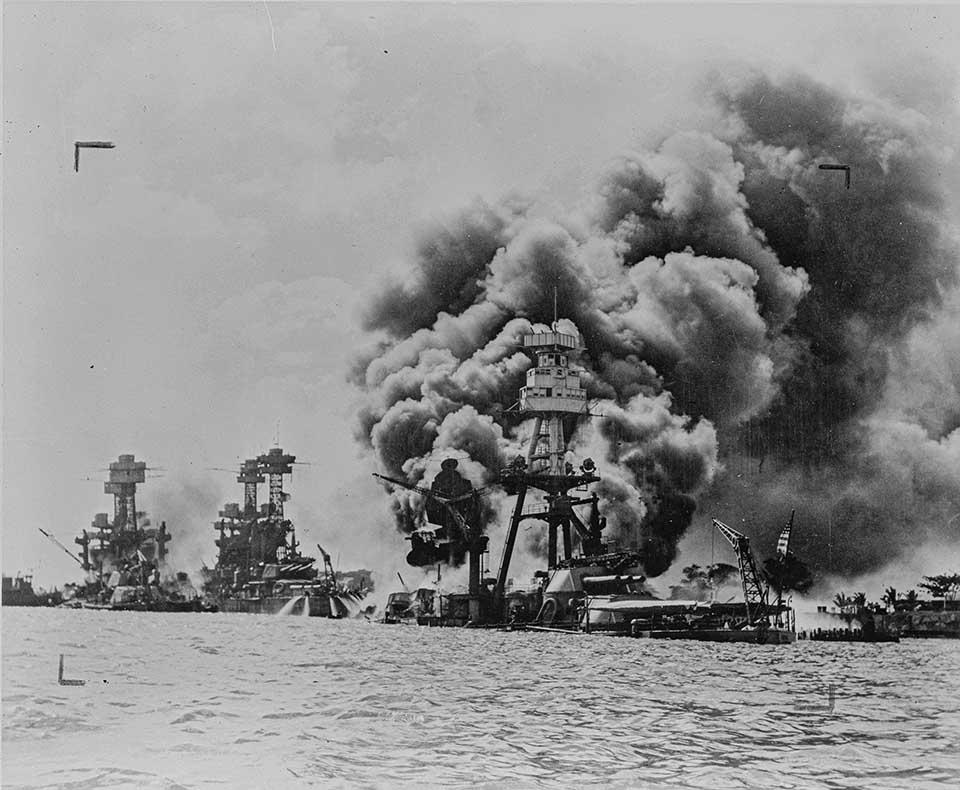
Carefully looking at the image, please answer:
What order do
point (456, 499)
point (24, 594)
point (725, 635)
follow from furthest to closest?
point (725, 635), point (456, 499), point (24, 594)

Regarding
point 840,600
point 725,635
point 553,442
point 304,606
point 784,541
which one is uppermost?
point 553,442

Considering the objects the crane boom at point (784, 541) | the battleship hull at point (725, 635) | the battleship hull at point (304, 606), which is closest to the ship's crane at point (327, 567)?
the battleship hull at point (304, 606)

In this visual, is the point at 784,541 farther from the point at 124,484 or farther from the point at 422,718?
the point at 124,484

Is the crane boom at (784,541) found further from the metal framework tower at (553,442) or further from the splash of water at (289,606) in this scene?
the splash of water at (289,606)

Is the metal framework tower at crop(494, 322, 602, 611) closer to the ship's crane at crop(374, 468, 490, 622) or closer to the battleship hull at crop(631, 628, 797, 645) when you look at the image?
the ship's crane at crop(374, 468, 490, 622)

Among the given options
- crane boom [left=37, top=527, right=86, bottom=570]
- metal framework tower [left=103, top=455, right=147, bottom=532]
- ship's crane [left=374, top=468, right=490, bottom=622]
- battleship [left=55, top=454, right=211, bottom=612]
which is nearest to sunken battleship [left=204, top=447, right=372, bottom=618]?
battleship [left=55, top=454, right=211, bottom=612]

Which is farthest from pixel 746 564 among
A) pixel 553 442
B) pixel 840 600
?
pixel 553 442
